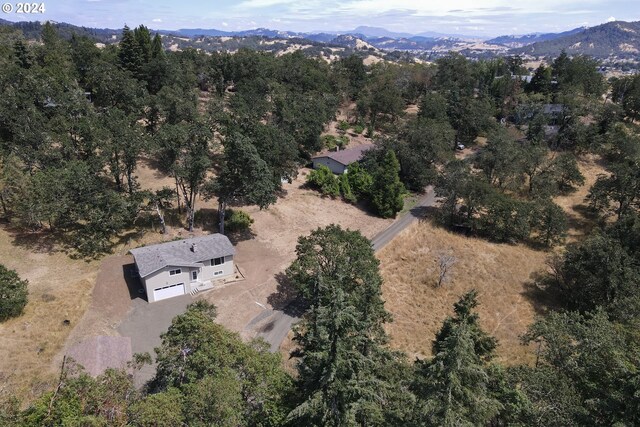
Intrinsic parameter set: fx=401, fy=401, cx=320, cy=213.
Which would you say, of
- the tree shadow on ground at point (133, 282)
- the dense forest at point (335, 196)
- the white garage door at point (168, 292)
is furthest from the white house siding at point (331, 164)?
the tree shadow on ground at point (133, 282)

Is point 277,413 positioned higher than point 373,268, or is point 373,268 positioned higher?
point 277,413

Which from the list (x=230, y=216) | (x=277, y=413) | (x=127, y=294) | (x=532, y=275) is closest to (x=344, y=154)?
(x=230, y=216)

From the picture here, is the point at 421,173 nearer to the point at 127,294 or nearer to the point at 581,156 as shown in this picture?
the point at 581,156

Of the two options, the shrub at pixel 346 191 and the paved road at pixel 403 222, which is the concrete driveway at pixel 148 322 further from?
the shrub at pixel 346 191

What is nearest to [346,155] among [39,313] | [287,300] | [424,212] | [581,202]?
[424,212]

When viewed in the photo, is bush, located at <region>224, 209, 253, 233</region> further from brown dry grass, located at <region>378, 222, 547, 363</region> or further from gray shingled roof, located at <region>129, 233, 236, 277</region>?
brown dry grass, located at <region>378, 222, 547, 363</region>

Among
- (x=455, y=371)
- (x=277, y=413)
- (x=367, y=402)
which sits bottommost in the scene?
(x=277, y=413)
